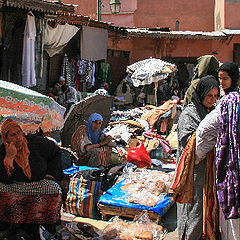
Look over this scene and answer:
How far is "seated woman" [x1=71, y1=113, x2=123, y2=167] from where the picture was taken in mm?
5176

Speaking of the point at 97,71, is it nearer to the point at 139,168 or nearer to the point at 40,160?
the point at 139,168

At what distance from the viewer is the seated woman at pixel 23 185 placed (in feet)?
11.3

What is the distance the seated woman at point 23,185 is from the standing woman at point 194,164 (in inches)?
50.3

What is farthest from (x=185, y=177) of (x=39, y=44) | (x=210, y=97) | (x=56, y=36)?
(x=56, y=36)

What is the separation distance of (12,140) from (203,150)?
1815 mm

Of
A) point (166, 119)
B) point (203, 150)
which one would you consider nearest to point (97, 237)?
point (203, 150)

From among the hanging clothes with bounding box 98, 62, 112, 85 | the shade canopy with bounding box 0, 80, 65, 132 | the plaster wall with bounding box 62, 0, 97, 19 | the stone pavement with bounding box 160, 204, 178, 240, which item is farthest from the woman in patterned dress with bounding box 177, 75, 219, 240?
the plaster wall with bounding box 62, 0, 97, 19

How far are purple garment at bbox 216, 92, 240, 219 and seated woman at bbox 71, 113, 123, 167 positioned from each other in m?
2.91

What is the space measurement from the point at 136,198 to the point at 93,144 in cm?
130

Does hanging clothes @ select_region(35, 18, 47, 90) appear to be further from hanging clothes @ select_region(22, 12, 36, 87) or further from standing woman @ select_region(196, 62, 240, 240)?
standing woman @ select_region(196, 62, 240, 240)

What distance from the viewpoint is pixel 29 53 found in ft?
28.1

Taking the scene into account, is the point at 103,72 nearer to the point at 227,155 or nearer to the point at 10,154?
the point at 10,154

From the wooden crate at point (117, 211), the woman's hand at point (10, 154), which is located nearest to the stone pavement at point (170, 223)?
the wooden crate at point (117, 211)

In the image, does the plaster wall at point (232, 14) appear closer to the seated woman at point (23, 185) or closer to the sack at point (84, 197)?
the sack at point (84, 197)
